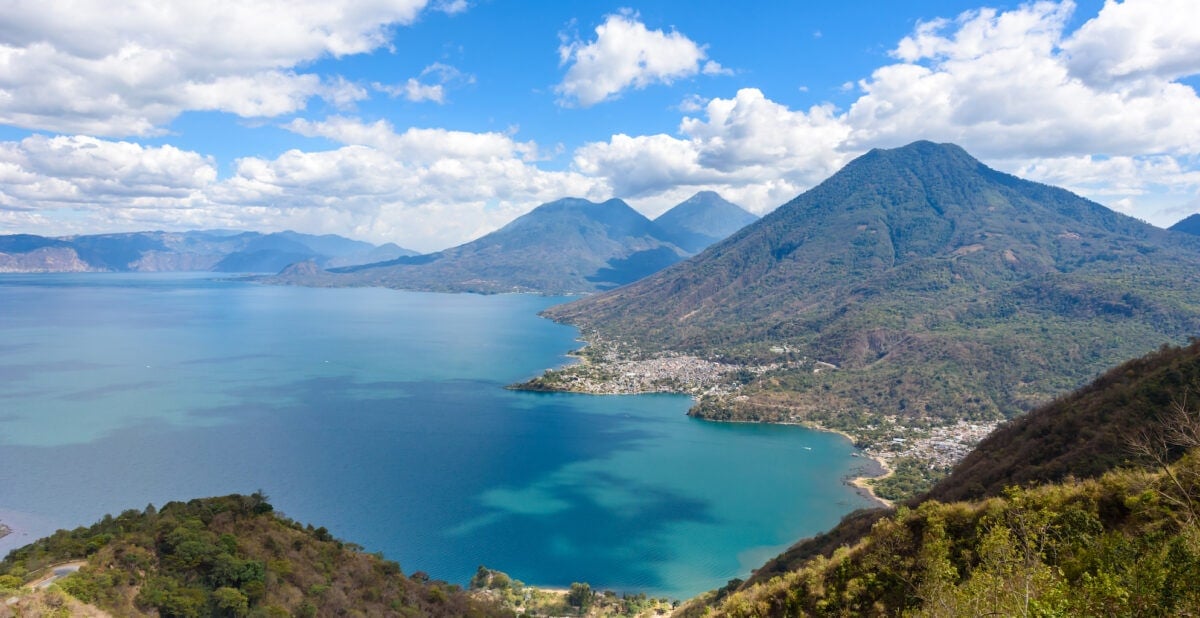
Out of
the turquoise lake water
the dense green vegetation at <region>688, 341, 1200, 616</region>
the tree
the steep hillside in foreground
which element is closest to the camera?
the dense green vegetation at <region>688, 341, 1200, 616</region>

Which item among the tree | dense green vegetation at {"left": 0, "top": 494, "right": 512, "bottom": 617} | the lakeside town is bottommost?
the tree

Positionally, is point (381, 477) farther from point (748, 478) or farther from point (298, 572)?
point (748, 478)

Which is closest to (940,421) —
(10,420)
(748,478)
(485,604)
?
(748,478)

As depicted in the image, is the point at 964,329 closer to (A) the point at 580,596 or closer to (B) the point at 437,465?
(B) the point at 437,465

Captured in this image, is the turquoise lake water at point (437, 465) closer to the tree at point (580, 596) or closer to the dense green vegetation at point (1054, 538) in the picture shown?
the tree at point (580, 596)

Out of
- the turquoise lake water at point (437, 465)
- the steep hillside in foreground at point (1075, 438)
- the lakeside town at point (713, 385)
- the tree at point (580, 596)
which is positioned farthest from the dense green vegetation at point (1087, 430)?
the lakeside town at point (713, 385)

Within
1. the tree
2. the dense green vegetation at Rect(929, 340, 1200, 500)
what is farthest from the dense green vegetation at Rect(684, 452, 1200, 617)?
the tree

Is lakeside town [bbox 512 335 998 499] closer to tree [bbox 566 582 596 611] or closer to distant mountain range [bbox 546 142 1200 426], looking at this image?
distant mountain range [bbox 546 142 1200 426]
